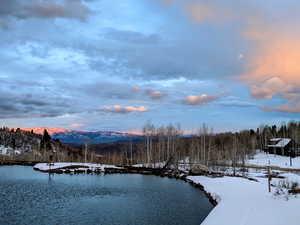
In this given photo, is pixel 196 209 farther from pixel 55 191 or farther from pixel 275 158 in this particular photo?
pixel 275 158

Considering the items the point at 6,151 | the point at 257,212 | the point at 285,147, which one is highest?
the point at 285,147

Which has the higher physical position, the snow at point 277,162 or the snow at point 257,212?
the snow at point 257,212

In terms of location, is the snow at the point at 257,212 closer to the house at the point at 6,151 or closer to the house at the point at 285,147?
the house at the point at 285,147

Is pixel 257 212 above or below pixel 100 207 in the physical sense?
above

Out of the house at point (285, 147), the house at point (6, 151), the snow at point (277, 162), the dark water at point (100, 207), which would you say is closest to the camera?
the dark water at point (100, 207)

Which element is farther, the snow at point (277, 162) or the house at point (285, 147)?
the house at point (285, 147)

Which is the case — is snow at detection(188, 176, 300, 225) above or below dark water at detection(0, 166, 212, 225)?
above

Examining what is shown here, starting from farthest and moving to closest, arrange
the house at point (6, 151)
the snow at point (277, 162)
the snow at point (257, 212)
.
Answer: the house at point (6, 151), the snow at point (277, 162), the snow at point (257, 212)

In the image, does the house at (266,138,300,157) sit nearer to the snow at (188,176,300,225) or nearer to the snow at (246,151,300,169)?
the snow at (246,151,300,169)

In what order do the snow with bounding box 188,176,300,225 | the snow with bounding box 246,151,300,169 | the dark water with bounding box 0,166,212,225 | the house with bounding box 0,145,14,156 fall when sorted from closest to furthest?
1. the snow with bounding box 188,176,300,225
2. the dark water with bounding box 0,166,212,225
3. the snow with bounding box 246,151,300,169
4. the house with bounding box 0,145,14,156

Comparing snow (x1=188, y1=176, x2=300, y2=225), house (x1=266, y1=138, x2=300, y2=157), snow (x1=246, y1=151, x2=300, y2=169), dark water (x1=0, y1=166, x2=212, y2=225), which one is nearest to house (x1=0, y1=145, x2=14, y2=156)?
snow (x1=246, y1=151, x2=300, y2=169)

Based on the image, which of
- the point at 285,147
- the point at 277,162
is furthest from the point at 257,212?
the point at 285,147

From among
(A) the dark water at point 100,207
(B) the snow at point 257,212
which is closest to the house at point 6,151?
(A) the dark water at point 100,207

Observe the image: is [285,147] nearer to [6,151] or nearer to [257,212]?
→ [257,212]
